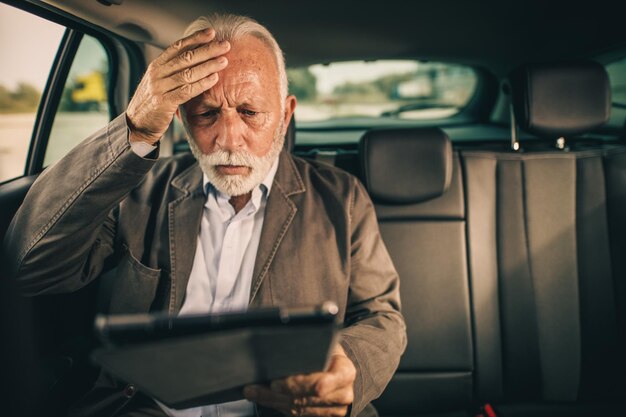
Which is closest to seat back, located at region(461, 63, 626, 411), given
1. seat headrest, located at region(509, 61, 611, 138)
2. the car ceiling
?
seat headrest, located at region(509, 61, 611, 138)

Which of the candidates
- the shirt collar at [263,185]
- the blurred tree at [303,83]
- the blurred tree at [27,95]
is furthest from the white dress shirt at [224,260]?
the blurred tree at [303,83]

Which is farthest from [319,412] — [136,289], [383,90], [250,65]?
[383,90]

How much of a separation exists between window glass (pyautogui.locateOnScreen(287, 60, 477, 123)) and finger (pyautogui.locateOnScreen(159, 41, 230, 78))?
71.5 inches

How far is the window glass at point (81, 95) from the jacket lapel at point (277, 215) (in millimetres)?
683

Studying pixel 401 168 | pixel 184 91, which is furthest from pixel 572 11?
pixel 184 91

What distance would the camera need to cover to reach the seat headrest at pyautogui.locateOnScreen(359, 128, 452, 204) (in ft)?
6.48

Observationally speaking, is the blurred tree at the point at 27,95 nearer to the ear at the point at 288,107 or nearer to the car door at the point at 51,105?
the car door at the point at 51,105

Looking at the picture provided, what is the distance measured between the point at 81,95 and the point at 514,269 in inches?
87.0

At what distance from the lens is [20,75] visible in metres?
1.96

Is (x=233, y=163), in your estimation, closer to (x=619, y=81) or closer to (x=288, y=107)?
(x=288, y=107)

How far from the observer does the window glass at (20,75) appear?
166 cm

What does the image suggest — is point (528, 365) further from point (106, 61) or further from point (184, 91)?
point (106, 61)

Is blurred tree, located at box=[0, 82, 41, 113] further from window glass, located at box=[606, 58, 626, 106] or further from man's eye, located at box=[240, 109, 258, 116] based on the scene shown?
window glass, located at box=[606, 58, 626, 106]

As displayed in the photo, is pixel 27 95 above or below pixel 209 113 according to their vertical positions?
above
